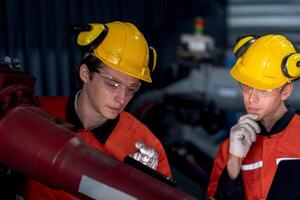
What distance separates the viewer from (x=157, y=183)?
4.45ft

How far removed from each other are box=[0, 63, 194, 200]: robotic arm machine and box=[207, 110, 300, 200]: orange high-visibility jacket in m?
0.54

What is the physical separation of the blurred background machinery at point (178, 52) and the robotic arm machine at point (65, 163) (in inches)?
16.0

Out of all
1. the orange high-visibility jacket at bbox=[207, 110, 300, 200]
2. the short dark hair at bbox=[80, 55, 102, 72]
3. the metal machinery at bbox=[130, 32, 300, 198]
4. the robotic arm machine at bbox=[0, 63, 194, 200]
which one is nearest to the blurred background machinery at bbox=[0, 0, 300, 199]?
the metal machinery at bbox=[130, 32, 300, 198]

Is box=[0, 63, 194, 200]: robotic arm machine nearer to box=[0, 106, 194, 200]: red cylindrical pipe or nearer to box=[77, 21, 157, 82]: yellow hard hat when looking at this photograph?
box=[0, 106, 194, 200]: red cylindrical pipe

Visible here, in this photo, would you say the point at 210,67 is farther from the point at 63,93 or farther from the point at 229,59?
the point at 63,93

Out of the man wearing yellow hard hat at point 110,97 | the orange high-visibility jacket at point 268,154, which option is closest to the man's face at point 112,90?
the man wearing yellow hard hat at point 110,97

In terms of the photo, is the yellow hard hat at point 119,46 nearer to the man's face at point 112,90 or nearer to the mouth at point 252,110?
the man's face at point 112,90

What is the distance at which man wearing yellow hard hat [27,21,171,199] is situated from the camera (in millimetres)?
1799

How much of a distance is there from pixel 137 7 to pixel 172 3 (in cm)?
74

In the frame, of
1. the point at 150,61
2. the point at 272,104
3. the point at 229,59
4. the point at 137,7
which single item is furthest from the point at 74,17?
the point at 229,59

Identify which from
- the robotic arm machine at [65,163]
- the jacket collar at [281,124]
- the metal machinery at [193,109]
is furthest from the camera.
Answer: the metal machinery at [193,109]

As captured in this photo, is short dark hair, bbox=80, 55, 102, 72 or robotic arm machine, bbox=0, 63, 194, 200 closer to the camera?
robotic arm machine, bbox=0, 63, 194, 200

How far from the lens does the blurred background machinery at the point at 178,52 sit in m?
2.90

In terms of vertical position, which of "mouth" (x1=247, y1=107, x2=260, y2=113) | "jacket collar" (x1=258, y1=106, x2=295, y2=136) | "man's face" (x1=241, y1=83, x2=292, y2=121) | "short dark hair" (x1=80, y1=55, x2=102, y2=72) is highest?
"short dark hair" (x1=80, y1=55, x2=102, y2=72)
